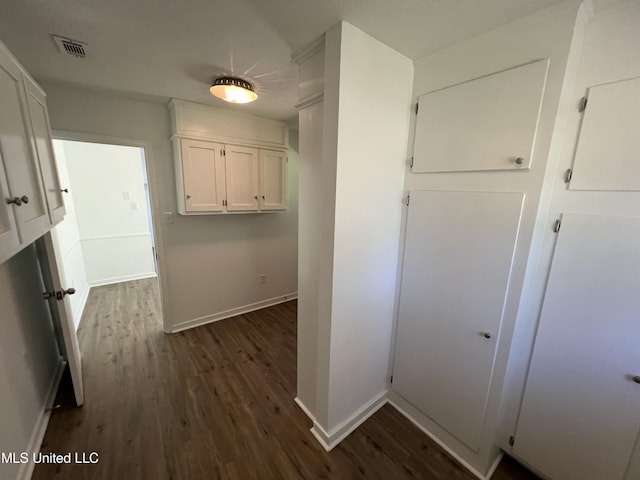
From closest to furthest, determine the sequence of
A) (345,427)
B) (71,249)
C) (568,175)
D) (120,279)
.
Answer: (568,175) < (345,427) < (71,249) < (120,279)

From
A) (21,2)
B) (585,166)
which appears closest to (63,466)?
(21,2)

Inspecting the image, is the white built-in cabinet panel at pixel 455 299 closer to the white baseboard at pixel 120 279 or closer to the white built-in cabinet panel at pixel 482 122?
the white built-in cabinet panel at pixel 482 122

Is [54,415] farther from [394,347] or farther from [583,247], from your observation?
[583,247]

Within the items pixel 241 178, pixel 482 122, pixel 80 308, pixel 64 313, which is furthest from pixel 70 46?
pixel 80 308

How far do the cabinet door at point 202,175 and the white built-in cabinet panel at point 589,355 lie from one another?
9.06ft

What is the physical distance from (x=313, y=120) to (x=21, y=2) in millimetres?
1415

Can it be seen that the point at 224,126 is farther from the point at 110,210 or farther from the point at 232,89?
the point at 110,210

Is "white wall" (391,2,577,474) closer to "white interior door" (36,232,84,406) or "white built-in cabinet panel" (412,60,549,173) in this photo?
"white built-in cabinet panel" (412,60,549,173)

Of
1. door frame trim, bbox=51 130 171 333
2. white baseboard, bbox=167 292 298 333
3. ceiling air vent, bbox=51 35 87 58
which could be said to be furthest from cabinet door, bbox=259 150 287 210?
ceiling air vent, bbox=51 35 87 58

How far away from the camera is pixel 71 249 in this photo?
11.0 feet

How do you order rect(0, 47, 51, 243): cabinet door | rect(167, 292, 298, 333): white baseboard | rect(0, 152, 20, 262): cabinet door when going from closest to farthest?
rect(0, 152, 20, 262): cabinet door < rect(0, 47, 51, 243): cabinet door < rect(167, 292, 298, 333): white baseboard

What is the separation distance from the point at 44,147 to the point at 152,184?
1.05 metres

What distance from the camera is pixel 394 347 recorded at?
6.09 ft

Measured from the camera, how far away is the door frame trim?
2.13 m
